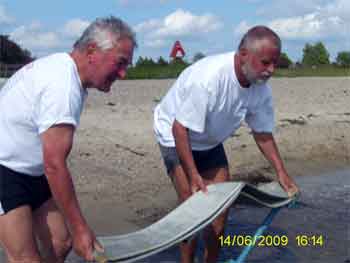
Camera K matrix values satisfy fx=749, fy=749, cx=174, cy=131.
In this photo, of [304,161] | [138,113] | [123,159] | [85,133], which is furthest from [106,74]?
[138,113]

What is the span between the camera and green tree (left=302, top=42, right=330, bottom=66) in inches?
2328

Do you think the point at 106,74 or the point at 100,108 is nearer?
the point at 106,74

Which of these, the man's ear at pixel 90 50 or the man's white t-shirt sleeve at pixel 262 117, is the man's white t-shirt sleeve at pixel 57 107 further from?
the man's white t-shirt sleeve at pixel 262 117

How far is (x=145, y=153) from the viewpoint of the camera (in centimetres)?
1105

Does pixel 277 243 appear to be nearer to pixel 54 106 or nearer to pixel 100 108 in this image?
pixel 54 106

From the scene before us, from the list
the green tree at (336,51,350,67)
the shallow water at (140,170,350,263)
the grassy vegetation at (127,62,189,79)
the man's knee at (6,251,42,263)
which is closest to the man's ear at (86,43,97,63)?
the man's knee at (6,251,42,263)

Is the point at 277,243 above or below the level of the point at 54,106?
below

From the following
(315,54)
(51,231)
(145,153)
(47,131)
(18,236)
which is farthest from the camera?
(315,54)

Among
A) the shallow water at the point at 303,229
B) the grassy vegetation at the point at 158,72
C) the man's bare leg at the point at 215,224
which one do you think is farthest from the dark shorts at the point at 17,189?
the grassy vegetation at the point at 158,72

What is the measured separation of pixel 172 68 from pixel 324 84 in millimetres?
8445

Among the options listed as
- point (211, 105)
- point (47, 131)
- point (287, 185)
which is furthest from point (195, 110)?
point (47, 131)

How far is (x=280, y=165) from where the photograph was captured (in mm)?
5559

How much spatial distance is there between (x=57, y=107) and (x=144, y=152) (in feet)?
24.5
